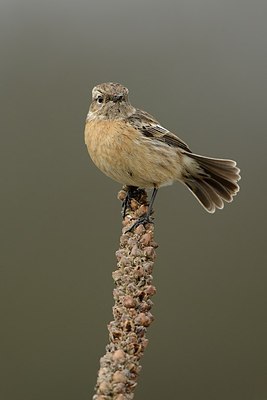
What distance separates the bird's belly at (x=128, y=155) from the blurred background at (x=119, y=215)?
1.85 meters

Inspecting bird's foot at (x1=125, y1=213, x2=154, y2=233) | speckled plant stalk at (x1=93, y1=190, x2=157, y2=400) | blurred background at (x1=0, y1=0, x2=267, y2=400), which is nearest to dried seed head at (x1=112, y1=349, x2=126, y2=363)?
speckled plant stalk at (x1=93, y1=190, x2=157, y2=400)

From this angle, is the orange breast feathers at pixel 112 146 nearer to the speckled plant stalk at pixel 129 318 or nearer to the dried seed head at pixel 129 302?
the speckled plant stalk at pixel 129 318

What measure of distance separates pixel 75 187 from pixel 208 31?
2031 mm

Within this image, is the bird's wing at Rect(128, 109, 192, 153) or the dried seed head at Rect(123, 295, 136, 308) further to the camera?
the bird's wing at Rect(128, 109, 192, 153)

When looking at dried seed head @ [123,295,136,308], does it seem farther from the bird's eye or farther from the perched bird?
the bird's eye

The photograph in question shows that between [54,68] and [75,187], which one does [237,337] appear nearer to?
[75,187]

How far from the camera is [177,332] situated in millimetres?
5730

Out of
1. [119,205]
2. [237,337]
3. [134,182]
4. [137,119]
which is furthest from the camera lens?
[119,205]

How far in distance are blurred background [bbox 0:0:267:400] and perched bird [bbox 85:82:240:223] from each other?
5.10 feet

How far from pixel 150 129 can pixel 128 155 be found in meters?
0.33

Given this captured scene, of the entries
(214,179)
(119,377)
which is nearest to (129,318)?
(119,377)

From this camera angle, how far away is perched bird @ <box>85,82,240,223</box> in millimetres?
3826

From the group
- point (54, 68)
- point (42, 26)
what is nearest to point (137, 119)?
point (54, 68)

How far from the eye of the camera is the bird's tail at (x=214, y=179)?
4.30m
